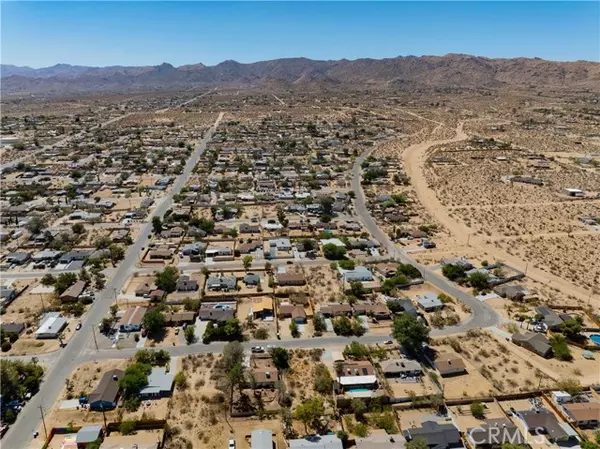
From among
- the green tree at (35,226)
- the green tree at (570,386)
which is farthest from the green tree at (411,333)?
the green tree at (35,226)

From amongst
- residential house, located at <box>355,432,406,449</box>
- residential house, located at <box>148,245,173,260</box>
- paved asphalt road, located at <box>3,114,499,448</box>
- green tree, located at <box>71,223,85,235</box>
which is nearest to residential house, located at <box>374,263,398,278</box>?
paved asphalt road, located at <box>3,114,499,448</box>

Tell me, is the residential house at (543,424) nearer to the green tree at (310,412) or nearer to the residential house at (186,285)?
the green tree at (310,412)

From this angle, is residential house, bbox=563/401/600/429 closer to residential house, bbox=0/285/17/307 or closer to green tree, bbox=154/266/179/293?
green tree, bbox=154/266/179/293

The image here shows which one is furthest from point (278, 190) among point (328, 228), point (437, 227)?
point (437, 227)

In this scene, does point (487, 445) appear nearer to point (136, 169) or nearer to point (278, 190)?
point (278, 190)

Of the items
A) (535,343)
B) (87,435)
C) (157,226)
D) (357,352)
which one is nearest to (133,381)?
(87,435)

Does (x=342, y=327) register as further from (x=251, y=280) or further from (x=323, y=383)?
(x=251, y=280)
